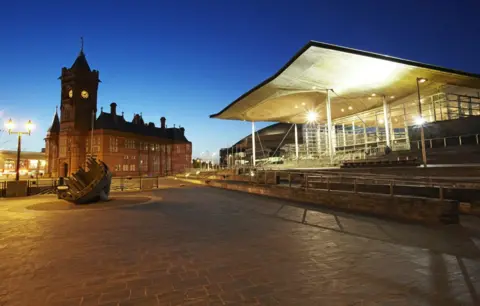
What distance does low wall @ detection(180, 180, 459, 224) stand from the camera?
26.6 ft

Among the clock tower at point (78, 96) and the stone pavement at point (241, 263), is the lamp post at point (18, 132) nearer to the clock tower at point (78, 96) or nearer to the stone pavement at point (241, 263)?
the stone pavement at point (241, 263)

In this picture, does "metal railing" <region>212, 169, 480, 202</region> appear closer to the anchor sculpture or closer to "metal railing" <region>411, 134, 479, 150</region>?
the anchor sculpture

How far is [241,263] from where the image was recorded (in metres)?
4.93

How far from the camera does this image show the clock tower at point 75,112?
2273 inches

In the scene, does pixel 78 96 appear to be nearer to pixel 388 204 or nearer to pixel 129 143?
pixel 129 143

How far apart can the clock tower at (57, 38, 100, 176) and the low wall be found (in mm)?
57472

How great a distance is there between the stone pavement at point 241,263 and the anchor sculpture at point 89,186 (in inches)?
234

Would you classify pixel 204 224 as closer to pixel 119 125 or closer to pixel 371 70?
pixel 371 70

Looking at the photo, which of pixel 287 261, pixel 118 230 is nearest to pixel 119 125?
pixel 118 230

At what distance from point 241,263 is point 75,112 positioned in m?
65.7

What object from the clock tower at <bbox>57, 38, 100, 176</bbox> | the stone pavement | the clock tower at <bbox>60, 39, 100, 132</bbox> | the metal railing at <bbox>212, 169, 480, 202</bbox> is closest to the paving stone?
the stone pavement

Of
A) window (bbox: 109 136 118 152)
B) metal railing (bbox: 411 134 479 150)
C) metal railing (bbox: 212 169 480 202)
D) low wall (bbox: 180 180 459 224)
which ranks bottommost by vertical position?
low wall (bbox: 180 180 459 224)

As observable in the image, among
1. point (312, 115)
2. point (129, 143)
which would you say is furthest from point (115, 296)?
point (129, 143)

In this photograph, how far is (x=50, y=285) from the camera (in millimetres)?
4031
